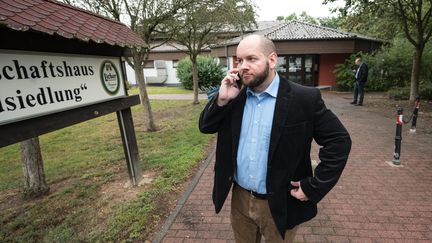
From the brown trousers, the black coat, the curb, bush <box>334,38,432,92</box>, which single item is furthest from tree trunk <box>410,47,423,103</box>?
the brown trousers

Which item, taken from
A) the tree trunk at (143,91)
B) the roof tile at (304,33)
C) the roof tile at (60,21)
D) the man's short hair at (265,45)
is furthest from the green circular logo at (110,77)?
the roof tile at (304,33)

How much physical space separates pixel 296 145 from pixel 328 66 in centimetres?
1914

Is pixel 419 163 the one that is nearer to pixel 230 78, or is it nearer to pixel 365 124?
pixel 365 124

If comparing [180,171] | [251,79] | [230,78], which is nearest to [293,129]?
[251,79]

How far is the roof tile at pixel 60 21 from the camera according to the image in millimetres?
2148

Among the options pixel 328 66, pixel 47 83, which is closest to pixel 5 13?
pixel 47 83

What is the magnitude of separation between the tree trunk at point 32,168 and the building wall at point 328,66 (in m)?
18.5

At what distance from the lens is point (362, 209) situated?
12.0ft

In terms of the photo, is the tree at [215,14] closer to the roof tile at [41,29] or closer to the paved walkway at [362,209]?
the paved walkway at [362,209]

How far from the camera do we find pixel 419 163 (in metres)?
5.17

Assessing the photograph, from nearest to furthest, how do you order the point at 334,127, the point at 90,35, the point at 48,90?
the point at 334,127 < the point at 48,90 < the point at 90,35

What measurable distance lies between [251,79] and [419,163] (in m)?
5.20

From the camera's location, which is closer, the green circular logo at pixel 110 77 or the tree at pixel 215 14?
the green circular logo at pixel 110 77

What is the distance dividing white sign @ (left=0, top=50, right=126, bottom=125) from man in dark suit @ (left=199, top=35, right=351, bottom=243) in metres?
1.78
